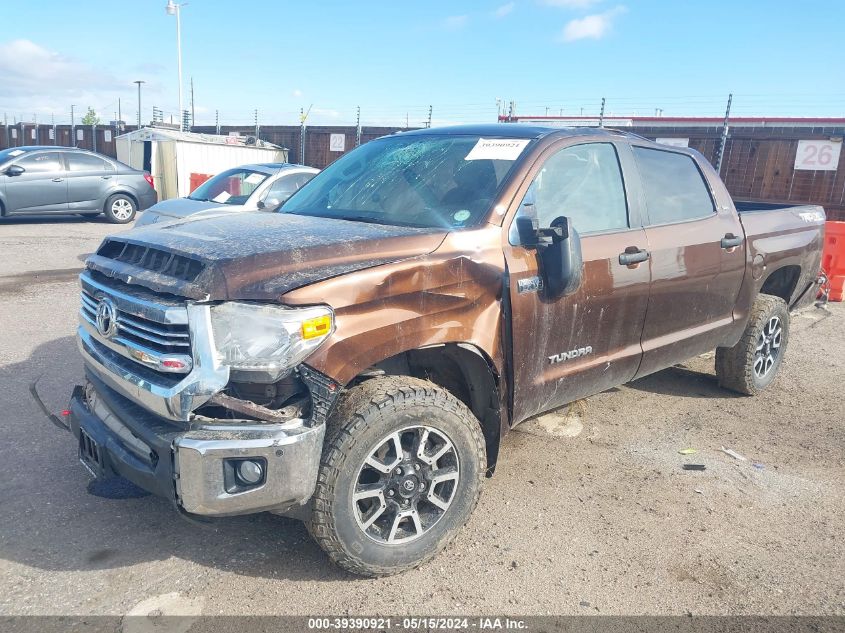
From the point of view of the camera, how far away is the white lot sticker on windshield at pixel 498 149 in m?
3.47

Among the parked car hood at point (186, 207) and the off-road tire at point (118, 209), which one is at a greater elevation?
the parked car hood at point (186, 207)

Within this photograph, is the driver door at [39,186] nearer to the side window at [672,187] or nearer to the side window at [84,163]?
the side window at [84,163]

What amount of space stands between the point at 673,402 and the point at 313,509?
352cm

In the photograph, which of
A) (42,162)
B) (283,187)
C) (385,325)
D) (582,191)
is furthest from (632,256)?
(42,162)

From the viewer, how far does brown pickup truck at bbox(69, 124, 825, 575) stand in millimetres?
2457

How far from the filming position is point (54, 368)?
16.9 ft

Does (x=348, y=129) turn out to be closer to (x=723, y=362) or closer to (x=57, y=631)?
(x=723, y=362)

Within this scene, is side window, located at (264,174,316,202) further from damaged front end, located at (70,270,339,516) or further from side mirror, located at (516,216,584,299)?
damaged front end, located at (70,270,339,516)

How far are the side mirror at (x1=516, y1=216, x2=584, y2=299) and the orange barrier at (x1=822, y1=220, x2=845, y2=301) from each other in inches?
279

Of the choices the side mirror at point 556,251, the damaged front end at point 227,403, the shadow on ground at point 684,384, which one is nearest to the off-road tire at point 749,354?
the shadow on ground at point 684,384

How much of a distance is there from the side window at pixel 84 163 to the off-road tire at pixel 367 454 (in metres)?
13.2

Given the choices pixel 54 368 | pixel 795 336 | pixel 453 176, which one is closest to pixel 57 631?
pixel 453 176

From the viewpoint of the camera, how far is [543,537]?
3230 mm

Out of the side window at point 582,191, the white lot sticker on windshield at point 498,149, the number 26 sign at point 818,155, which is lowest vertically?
the side window at point 582,191
